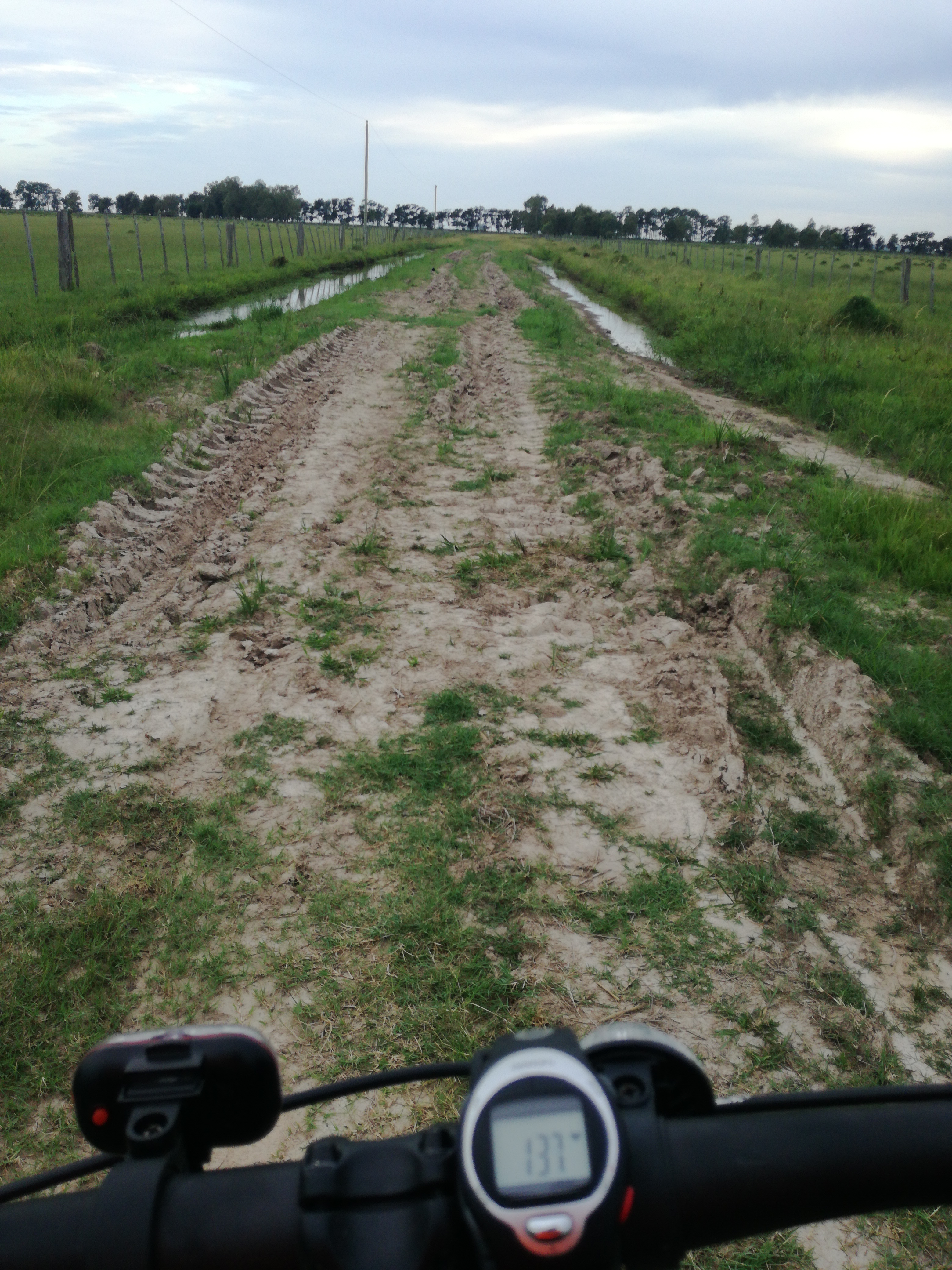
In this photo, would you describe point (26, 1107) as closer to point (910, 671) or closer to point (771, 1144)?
point (771, 1144)

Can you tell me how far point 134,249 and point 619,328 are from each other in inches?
892

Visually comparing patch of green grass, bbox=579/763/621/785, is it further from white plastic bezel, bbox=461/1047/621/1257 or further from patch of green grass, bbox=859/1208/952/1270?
white plastic bezel, bbox=461/1047/621/1257

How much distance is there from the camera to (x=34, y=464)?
22.9 feet

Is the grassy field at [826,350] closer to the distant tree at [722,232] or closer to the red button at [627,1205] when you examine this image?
the red button at [627,1205]

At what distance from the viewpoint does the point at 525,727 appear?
4.24 m

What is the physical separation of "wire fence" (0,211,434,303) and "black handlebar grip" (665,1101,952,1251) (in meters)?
18.0

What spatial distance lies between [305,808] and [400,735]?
661 mm

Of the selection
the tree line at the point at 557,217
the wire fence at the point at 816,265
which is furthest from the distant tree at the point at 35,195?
the wire fence at the point at 816,265

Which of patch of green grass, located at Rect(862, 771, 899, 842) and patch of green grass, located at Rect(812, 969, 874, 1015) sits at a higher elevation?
patch of green grass, located at Rect(862, 771, 899, 842)

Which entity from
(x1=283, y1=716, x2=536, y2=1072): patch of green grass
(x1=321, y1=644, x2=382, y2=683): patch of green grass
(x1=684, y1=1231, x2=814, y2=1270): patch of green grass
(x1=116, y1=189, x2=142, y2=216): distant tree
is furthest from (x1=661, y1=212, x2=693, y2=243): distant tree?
(x1=684, y1=1231, x2=814, y2=1270): patch of green grass

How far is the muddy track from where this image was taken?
9.23ft

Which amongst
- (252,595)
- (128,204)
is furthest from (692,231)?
(252,595)

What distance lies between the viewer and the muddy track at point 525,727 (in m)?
2.81

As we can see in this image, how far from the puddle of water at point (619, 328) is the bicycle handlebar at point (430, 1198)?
15.7 meters
